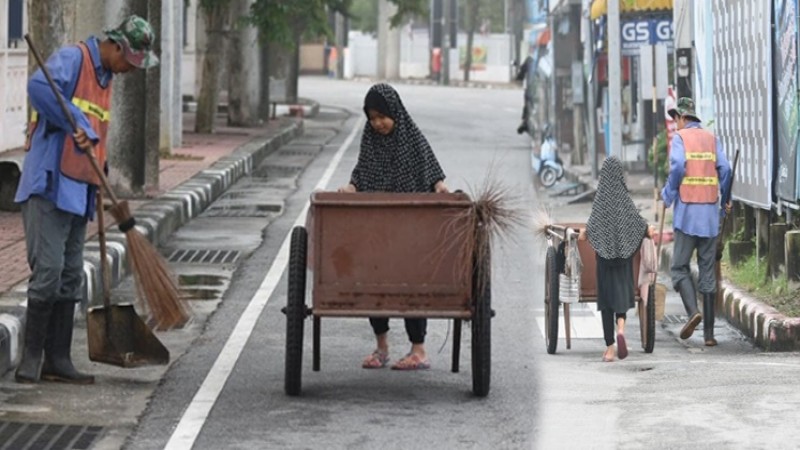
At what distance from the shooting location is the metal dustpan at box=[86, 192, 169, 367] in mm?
10812

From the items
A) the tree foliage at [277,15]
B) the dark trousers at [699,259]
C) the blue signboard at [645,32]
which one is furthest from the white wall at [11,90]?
the dark trousers at [699,259]

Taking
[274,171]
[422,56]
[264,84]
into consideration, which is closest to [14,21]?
[274,171]

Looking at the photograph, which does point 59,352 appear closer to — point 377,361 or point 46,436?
point 46,436

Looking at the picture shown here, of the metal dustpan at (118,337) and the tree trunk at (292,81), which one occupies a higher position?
the tree trunk at (292,81)

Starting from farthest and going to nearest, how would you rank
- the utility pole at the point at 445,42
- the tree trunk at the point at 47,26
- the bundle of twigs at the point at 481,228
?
the utility pole at the point at 445,42
the tree trunk at the point at 47,26
the bundle of twigs at the point at 481,228

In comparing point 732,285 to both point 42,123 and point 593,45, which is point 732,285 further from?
point 593,45

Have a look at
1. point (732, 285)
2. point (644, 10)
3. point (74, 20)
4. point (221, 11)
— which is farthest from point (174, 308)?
point (221, 11)

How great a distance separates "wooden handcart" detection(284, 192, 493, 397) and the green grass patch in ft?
13.8

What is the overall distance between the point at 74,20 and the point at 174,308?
404 inches

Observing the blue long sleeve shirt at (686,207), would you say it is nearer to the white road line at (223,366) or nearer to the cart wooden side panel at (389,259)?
the white road line at (223,366)

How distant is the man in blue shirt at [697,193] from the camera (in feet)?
46.8

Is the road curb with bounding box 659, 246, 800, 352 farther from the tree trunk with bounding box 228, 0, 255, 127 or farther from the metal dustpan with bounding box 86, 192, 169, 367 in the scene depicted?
the tree trunk with bounding box 228, 0, 255, 127

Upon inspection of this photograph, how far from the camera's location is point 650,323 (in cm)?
1301

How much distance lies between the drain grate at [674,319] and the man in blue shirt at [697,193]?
70cm
